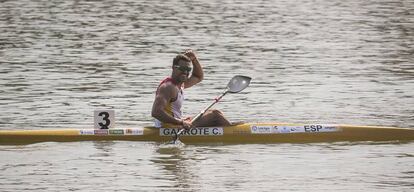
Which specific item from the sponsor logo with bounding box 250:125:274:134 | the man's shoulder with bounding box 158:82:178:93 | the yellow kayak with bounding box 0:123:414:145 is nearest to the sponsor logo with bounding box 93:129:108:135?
the yellow kayak with bounding box 0:123:414:145

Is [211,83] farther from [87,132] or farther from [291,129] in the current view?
[87,132]

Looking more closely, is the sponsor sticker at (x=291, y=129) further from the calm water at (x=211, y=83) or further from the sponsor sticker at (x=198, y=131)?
the sponsor sticker at (x=198, y=131)

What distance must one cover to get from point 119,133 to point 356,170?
4633mm

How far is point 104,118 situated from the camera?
24.1 m

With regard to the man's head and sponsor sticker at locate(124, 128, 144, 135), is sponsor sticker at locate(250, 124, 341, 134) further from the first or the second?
sponsor sticker at locate(124, 128, 144, 135)

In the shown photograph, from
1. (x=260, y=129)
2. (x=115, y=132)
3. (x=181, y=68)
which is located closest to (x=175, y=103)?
(x=181, y=68)

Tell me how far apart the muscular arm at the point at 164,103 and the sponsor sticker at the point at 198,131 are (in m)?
0.28

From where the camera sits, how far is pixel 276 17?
63.1 m

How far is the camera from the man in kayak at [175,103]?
23875mm

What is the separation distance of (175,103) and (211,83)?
Result: 491 inches

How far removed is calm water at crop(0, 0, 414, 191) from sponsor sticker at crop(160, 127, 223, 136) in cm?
27

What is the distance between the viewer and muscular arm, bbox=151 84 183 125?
2383cm

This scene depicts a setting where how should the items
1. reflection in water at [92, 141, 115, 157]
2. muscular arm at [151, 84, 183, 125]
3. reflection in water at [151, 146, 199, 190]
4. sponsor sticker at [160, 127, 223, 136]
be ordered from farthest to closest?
sponsor sticker at [160, 127, 223, 136]
muscular arm at [151, 84, 183, 125]
reflection in water at [92, 141, 115, 157]
reflection in water at [151, 146, 199, 190]

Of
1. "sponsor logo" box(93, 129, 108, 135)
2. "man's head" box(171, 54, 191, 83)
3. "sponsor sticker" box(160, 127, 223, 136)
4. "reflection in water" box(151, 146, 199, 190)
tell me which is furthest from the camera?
"sponsor logo" box(93, 129, 108, 135)
